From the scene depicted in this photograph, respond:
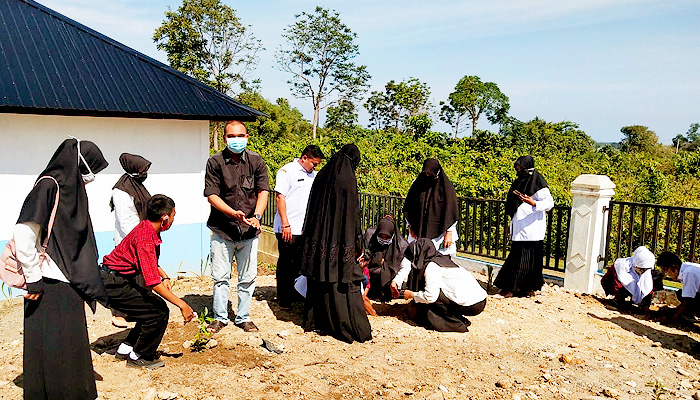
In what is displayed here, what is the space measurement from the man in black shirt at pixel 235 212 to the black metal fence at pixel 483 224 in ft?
12.3

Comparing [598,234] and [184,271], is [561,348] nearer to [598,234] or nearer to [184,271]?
[598,234]

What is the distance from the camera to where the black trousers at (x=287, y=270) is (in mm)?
5605

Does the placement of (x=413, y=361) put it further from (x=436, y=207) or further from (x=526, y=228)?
(x=526, y=228)

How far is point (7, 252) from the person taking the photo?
3.27m

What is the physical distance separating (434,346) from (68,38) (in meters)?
6.33

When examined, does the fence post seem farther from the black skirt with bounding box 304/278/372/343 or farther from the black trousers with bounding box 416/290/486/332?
the black skirt with bounding box 304/278/372/343

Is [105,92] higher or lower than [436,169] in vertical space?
higher

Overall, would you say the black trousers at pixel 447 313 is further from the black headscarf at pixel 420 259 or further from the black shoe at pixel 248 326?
the black shoe at pixel 248 326

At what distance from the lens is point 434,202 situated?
6.08m

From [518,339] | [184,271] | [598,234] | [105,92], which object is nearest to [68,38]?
[105,92]

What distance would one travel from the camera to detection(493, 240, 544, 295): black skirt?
21.4 ft

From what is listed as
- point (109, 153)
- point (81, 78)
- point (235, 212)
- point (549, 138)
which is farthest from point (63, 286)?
point (549, 138)

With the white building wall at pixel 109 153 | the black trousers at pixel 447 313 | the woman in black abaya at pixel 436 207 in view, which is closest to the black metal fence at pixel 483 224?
the woman in black abaya at pixel 436 207

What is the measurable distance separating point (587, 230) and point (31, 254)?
5.90 m
